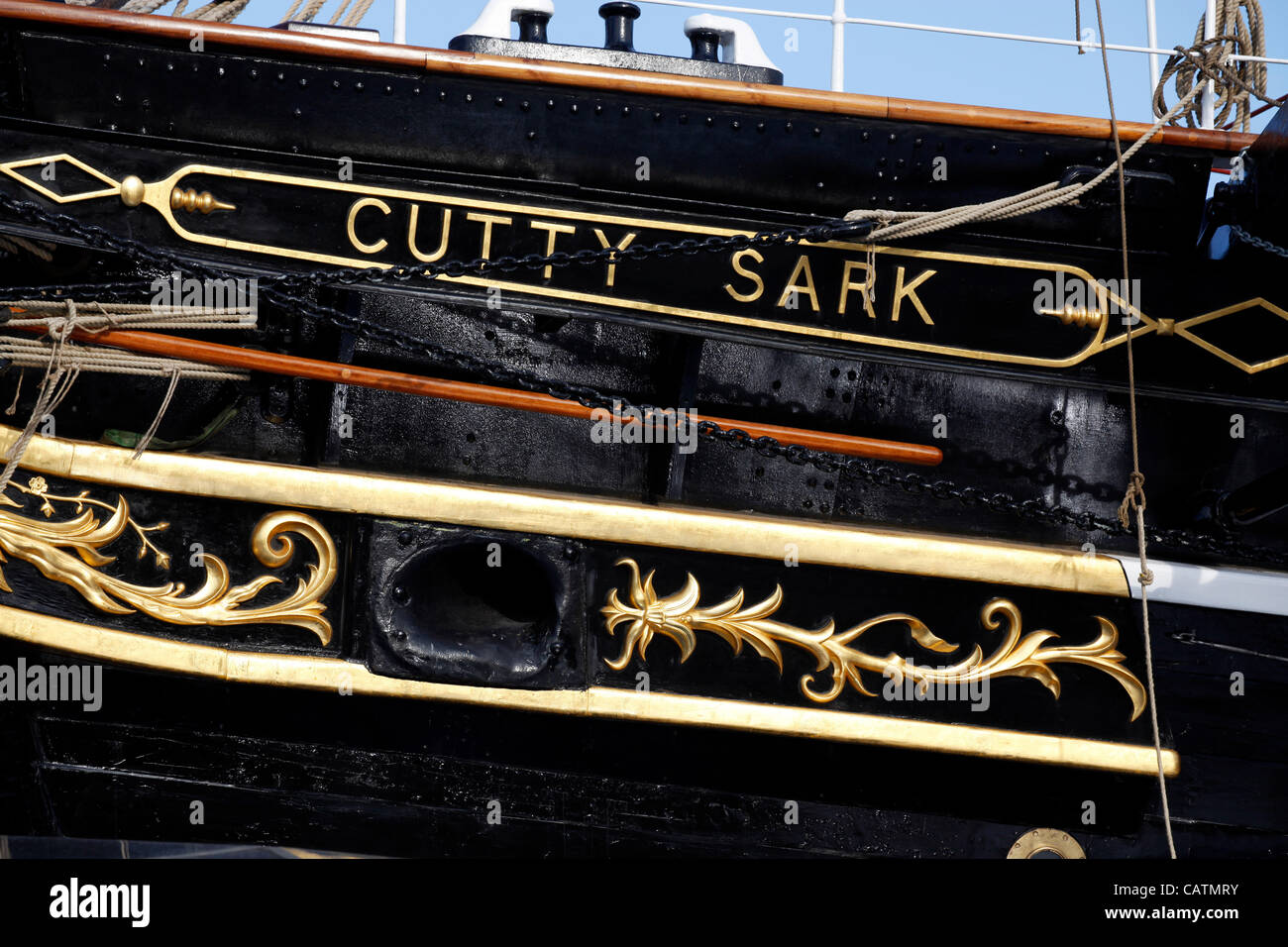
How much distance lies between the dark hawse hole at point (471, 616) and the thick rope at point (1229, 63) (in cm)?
208

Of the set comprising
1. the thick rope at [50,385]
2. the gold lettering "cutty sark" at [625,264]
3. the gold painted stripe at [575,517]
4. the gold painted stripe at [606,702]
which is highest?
the gold lettering "cutty sark" at [625,264]

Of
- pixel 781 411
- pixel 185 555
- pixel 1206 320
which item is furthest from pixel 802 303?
pixel 185 555

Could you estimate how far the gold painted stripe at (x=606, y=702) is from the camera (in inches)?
101

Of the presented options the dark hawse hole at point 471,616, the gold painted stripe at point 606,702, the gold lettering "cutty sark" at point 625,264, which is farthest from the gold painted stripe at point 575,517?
the gold lettering "cutty sark" at point 625,264

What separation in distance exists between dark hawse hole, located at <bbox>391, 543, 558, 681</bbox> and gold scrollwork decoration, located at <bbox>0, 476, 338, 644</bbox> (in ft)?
0.63

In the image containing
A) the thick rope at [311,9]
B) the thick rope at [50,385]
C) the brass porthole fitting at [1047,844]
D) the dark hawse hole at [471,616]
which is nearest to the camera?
the thick rope at [50,385]

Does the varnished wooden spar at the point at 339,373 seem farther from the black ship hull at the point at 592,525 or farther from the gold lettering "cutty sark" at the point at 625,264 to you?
the gold lettering "cutty sark" at the point at 625,264

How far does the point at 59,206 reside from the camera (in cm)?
254

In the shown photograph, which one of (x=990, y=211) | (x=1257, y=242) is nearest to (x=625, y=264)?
(x=990, y=211)

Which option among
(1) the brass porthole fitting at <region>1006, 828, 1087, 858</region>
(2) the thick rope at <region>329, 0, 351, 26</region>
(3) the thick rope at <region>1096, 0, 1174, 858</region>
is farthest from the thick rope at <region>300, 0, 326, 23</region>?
(1) the brass porthole fitting at <region>1006, 828, 1087, 858</region>

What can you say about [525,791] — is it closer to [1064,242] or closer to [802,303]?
[802,303]

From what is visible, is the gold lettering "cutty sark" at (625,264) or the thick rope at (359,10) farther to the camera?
the thick rope at (359,10)

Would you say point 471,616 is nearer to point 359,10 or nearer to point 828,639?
point 828,639

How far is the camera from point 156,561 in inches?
101
